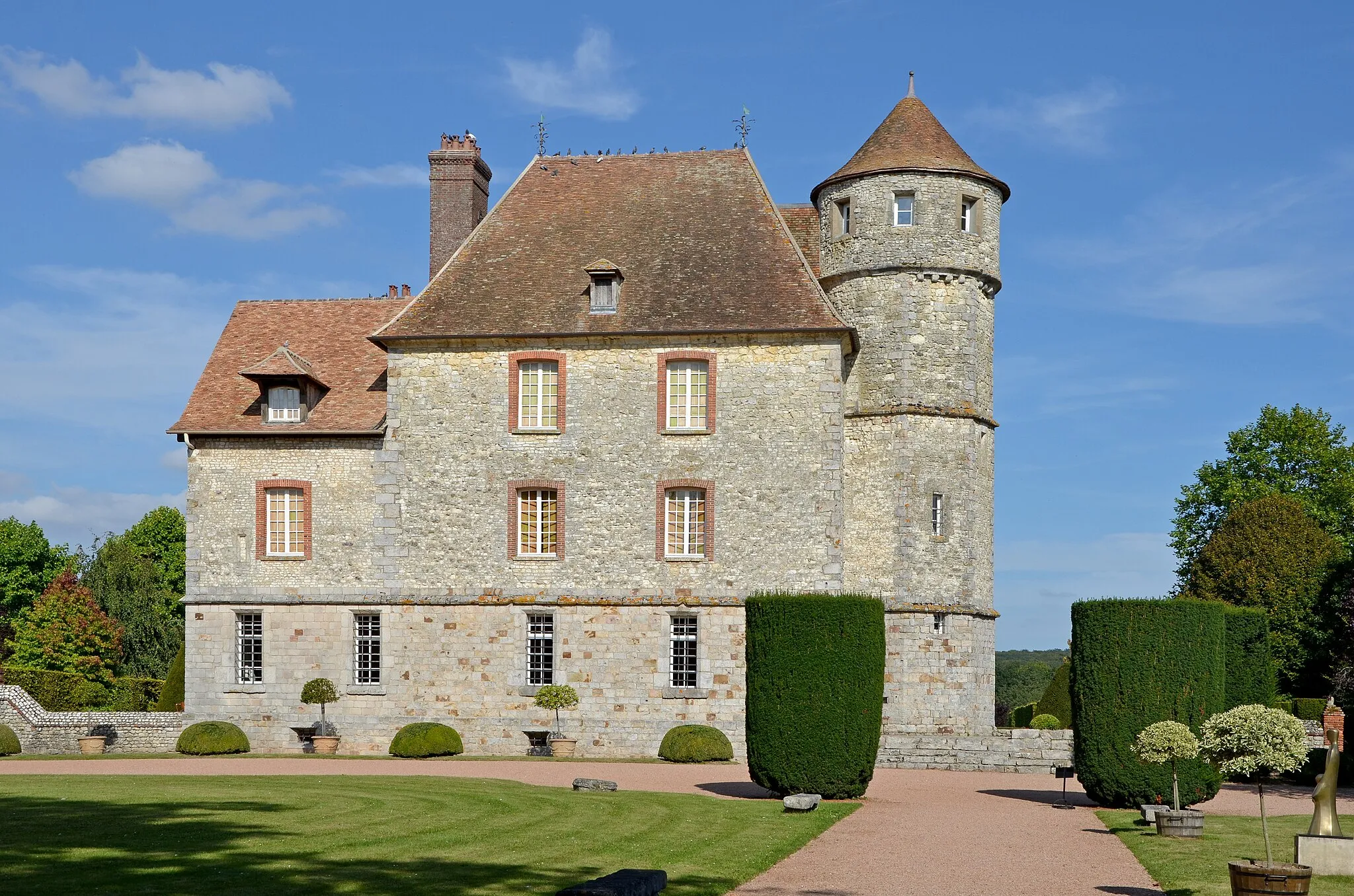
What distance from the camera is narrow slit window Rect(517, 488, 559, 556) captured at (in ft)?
101

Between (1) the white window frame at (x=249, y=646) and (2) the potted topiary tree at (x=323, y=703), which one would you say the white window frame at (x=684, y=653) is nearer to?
(2) the potted topiary tree at (x=323, y=703)

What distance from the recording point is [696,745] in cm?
2828

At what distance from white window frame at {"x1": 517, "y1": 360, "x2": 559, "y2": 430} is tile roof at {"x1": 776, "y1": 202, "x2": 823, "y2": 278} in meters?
6.31

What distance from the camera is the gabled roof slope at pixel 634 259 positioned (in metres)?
30.3

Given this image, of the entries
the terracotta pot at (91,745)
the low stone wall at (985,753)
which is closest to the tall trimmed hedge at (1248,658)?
the low stone wall at (985,753)

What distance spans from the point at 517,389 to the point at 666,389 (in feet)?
10.4

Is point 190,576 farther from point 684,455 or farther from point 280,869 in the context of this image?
point 280,869

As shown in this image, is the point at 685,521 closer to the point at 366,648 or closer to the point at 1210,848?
the point at 366,648

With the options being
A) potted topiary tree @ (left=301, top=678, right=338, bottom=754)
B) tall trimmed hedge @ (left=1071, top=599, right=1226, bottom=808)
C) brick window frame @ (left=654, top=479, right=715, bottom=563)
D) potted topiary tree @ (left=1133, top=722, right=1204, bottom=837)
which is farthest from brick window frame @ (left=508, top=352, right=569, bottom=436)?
potted topiary tree @ (left=1133, top=722, right=1204, bottom=837)

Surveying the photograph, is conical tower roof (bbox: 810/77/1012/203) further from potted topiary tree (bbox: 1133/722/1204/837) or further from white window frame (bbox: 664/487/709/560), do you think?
potted topiary tree (bbox: 1133/722/1204/837)

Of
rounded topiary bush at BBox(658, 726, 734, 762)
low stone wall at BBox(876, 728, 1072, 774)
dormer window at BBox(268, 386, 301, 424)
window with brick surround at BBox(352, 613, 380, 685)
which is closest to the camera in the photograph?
low stone wall at BBox(876, 728, 1072, 774)

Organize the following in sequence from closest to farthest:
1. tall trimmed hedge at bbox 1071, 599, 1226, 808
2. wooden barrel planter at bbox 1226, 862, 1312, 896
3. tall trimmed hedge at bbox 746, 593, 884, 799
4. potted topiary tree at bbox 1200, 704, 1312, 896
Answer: wooden barrel planter at bbox 1226, 862, 1312, 896, potted topiary tree at bbox 1200, 704, 1312, 896, tall trimmed hedge at bbox 1071, 599, 1226, 808, tall trimmed hedge at bbox 746, 593, 884, 799

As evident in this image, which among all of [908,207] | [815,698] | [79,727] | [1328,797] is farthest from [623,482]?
[1328,797]

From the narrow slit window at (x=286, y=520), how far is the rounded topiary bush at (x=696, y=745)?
905 centimetres
